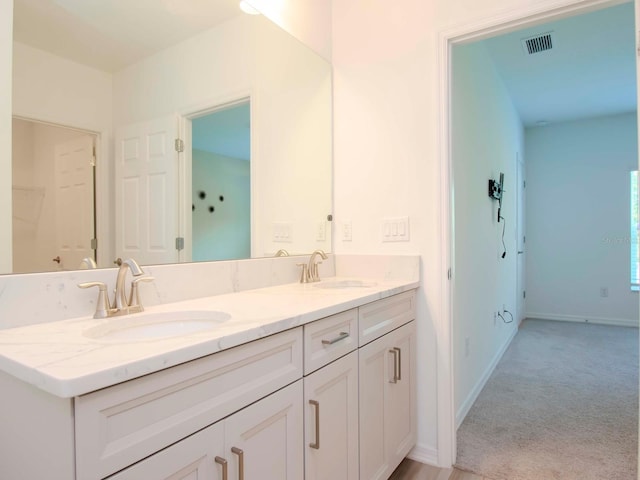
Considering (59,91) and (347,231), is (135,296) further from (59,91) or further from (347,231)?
(347,231)

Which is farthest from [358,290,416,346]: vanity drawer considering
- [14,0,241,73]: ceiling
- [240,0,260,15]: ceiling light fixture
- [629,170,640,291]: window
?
[629,170,640,291]: window

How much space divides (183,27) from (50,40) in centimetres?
52

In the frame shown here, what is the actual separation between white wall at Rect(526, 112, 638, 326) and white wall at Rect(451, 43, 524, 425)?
1.57m

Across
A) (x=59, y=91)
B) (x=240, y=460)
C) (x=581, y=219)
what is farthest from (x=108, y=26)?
(x=581, y=219)

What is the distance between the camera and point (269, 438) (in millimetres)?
983

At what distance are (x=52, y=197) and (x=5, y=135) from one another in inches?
7.2

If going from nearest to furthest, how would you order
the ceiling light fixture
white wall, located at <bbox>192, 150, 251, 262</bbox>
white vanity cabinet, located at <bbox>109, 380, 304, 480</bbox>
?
1. white vanity cabinet, located at <bbox>109, 380, 304, 480</bbox>
2. white wall, located at <bbox>192, 150, 251, 262</bbox>
3. the ceiling light fixture

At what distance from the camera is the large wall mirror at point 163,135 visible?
41.9 inches

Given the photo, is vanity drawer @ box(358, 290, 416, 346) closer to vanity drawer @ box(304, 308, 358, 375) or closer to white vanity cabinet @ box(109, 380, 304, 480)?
vanity drawer @ box(304, 308, 358, 375)

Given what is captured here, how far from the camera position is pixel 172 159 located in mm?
1458

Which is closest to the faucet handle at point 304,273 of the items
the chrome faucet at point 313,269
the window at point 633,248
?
the chrome faucet at point 313,269

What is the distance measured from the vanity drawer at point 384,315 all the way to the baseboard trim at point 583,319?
4.17 m

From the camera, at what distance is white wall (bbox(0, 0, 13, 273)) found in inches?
38.5

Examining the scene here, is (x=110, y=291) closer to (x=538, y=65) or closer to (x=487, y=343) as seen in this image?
(x=487, y=343)
